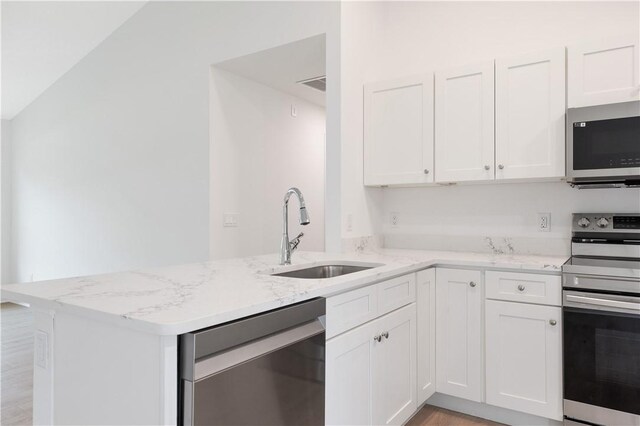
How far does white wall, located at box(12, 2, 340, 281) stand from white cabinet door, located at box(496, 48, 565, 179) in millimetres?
1048

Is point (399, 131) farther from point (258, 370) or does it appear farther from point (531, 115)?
point (258, 370)

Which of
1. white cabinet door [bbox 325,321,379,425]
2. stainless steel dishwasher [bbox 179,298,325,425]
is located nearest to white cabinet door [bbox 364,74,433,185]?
white cabinet door [bbox 325,321,379,425]

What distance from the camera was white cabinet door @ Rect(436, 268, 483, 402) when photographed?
2.35 metres

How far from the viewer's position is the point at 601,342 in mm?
1980

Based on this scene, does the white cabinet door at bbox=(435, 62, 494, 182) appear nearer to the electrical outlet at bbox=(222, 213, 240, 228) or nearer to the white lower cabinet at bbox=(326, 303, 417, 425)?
the white lower cabinet at bbox=(326, 303, 417, 425)

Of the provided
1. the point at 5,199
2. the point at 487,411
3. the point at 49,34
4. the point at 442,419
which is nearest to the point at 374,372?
the point at 442,419

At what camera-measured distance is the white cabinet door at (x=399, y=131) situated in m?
2.80

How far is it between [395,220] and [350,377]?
1.77 metres

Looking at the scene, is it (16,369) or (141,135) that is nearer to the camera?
(16,369)

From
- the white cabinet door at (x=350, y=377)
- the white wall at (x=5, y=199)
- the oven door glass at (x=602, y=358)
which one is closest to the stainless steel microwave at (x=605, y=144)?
the oven door glass at (x=602, y=358)

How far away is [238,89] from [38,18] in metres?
2.19

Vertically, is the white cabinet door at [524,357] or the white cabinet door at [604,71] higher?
the white cabinet door at [604,71]

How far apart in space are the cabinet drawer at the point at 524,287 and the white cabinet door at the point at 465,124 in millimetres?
656

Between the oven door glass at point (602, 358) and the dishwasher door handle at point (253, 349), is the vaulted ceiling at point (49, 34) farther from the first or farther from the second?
the oven door glass at point (602, 358)
